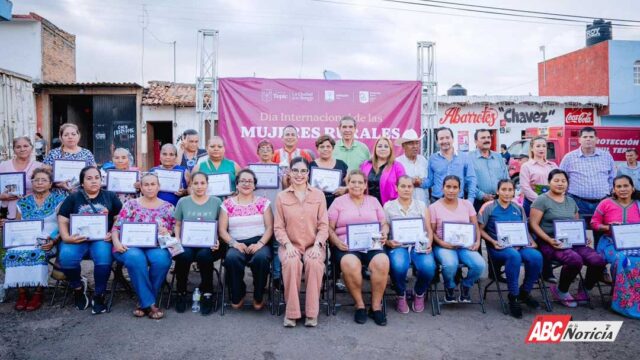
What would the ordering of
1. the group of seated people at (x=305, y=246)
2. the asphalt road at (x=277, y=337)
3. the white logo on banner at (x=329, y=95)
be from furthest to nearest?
the white logo on banner at (x=329, y=95), the group of seated people at (x=305, y=246), the asphalt road at (x=277, y=337)

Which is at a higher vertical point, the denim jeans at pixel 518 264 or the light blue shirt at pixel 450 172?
the light blue shirt at pixel 450 172

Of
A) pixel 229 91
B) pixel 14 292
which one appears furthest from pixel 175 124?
pixel 14 292

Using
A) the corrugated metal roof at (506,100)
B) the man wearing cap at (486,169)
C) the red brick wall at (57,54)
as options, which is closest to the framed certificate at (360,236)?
the man wearing cap at (486,169)

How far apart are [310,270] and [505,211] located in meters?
2.47

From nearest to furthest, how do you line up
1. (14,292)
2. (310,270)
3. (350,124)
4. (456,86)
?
(310,270), (14,292), (350,124), (456,86)

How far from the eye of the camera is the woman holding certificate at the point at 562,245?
469 centimetres

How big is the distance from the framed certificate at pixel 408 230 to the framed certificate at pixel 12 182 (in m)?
4.44

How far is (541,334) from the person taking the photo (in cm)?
395

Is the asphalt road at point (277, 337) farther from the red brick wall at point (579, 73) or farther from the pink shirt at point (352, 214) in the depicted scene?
the red brick wall at point (579, 73)

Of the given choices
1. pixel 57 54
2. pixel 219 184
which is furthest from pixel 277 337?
pixel 57 54

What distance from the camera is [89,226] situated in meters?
4.50

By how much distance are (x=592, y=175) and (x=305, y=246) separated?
4035 millimetres

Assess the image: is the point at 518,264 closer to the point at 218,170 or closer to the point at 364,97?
the point at 218,170

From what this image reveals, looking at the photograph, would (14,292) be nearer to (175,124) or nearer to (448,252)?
(448,252)
